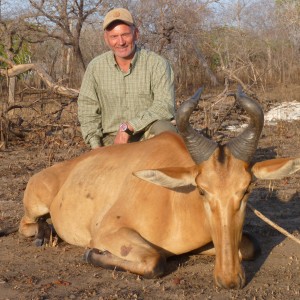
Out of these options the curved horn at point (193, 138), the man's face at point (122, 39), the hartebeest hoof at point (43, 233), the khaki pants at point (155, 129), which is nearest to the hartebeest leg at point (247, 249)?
the curved horn at point (193, 138)

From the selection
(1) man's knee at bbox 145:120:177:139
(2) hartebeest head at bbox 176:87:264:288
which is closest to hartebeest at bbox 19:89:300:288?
(2) hartebeest head at bbox 176:87:264:288

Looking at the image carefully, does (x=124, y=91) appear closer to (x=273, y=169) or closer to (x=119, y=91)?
(x=119, y=91)

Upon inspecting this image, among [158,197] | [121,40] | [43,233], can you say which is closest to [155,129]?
[121,40]

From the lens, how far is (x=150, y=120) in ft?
24.9

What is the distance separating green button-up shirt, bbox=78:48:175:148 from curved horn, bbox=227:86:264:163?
2.71 m

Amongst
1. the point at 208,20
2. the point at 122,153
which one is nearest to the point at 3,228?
the point at 122,153

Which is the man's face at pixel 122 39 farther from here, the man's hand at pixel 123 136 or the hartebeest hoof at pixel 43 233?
the hartebeest hoof at pixel 43 233

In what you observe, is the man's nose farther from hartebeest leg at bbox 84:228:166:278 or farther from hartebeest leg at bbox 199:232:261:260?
hartebeest leg at bbox 199:232:261:260

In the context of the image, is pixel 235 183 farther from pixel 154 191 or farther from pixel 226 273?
pixel 154 191

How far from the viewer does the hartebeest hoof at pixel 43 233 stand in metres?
6.78

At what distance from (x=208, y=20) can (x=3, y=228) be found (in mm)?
22307

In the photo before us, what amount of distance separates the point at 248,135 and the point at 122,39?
3076 mm

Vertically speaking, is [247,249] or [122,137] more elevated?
[122,137]

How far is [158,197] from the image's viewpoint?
18.9 ft
